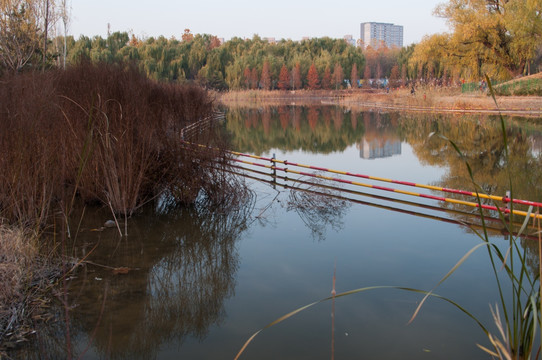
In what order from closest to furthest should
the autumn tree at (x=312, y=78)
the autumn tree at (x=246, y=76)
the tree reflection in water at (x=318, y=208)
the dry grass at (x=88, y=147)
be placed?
the dry grass at (x=88, y=147)
the tree reflection in water at (x=318, y=208)
the autumn tree at (x=246, y=76)
the autumn tree at (x=312, y=78)

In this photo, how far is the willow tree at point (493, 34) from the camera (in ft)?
104

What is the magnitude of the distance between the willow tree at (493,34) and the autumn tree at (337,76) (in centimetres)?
4504

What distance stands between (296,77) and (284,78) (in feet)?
6.43

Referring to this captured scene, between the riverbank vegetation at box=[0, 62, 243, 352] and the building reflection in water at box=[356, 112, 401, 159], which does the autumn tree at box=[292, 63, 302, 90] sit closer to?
the building reflection in water at box=[356, 112, 401, 159]

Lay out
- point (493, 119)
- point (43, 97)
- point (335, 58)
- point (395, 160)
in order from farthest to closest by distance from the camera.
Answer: point (335, 58) < point (493, 119) < point (395, 160) < point (43, 97)

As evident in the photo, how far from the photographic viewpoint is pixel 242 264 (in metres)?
6.27

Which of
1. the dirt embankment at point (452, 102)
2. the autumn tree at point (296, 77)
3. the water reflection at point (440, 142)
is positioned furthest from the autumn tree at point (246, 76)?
the water reflection at point (440, 142)

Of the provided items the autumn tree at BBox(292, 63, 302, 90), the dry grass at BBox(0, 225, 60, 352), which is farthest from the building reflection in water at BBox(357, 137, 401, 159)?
the autumn tree at BBox(292, 63, 302, 90)

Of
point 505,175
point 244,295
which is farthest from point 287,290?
point 505,175

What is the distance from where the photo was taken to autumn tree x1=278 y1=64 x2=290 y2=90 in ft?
270

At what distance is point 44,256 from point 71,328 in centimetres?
116

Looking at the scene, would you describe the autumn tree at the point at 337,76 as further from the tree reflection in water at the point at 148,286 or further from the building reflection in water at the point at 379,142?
the tree reflection in water at the point at 148,286

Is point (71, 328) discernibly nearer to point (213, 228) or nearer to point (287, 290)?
point (287, 290)

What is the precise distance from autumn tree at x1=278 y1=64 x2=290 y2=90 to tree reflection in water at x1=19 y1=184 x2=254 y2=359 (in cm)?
7592
